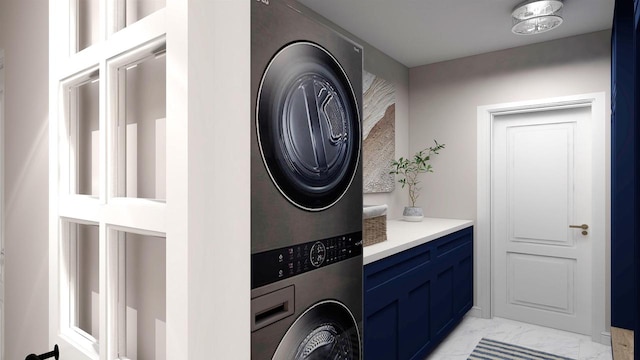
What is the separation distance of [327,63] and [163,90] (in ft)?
2.11

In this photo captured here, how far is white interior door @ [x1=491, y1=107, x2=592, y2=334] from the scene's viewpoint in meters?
3.19

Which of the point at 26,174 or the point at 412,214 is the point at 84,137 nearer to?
the point at 26,174

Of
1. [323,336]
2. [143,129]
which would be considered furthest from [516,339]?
[143,129]

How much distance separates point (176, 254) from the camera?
2.07ft

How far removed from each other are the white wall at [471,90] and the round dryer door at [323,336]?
8.65ft

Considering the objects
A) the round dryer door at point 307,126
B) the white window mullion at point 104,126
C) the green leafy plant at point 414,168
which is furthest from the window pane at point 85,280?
the green leafy plant at point 414,168

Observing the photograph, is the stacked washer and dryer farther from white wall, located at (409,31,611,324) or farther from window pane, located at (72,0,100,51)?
white wall, located at (409,31,611,324)

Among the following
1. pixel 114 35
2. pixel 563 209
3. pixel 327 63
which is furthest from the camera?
pixel 563 209

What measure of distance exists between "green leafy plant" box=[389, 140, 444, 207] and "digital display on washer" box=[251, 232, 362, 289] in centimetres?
237

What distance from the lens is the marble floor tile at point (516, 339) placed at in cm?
284

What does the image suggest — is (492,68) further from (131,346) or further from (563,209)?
(131,346)

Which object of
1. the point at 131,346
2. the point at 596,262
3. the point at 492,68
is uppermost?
the point at 492,68

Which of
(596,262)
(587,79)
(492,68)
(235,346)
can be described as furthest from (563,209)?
→ (235,346)

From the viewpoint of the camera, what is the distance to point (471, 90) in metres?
3.59
